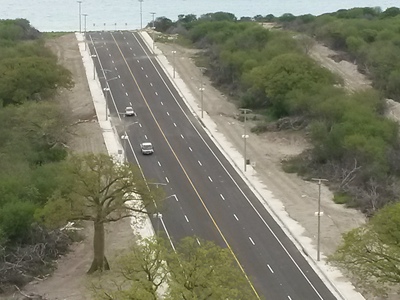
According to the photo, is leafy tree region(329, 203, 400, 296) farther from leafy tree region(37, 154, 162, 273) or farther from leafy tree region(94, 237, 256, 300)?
leafy tree region(37, 154, 162, 273)

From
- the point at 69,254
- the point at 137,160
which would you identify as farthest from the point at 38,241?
the point at 137,160

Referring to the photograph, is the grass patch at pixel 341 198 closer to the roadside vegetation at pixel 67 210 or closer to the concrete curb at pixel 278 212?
the concrete curb at pixel 278 212

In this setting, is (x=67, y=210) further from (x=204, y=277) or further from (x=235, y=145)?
(x=235, y=145)

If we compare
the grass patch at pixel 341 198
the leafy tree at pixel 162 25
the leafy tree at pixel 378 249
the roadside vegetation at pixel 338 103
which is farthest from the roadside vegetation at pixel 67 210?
the leafy tree at pixel 162 25

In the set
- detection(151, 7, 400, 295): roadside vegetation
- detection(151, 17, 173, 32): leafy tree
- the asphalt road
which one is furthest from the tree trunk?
detection(151, 17, 173, 32): leafy tree

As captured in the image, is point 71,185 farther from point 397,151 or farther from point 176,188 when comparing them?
point 397,151

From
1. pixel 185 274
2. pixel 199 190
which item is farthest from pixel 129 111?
pixel 185 274
